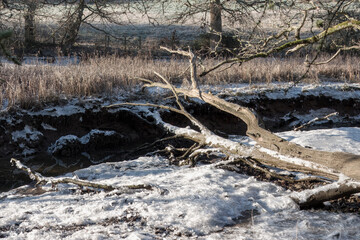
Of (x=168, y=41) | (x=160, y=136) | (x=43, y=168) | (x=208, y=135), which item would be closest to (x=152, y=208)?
(x=208, y=135)

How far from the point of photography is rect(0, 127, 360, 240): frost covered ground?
321 centimetres

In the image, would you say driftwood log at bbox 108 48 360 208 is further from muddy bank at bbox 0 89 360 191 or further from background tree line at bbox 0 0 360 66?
muddy bank at bbox 0 89 360 191

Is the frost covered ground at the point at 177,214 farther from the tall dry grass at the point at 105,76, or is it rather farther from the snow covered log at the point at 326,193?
the tall dry grass at the point at 105,76

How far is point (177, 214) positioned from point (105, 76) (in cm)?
563

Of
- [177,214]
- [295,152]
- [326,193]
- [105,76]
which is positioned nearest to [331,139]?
[295,152]

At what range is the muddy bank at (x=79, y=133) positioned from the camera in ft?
21.6

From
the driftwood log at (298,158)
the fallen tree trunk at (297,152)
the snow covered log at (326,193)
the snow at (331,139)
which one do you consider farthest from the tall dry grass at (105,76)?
the snow covered log at (326,193)

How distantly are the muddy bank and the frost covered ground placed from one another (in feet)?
5.79

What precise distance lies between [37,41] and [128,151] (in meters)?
12.9

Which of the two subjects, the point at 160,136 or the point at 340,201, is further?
the point at 160,136

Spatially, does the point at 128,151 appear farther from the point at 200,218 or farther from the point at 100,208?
the point at 200,218

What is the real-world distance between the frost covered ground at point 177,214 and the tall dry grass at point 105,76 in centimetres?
221

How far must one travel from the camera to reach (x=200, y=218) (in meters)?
3.47

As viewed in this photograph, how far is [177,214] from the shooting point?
11.7 ft
